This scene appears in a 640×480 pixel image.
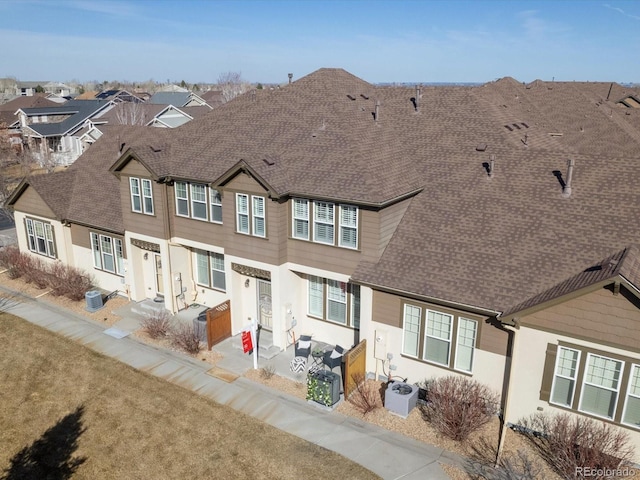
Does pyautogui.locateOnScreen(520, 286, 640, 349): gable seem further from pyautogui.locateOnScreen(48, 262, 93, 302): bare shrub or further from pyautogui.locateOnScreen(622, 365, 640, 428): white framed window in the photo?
pyautogui.locateOnScreen(48, 262, 93, 302): bare shrub

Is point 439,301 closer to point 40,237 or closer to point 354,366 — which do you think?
point 354,366

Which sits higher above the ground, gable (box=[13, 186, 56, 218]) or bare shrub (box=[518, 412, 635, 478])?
gable (box=[13, 186, 56, 218])

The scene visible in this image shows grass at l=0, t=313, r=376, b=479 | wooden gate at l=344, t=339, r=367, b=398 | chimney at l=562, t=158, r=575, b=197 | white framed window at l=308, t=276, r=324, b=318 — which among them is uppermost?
chimney at l=562, t=158, r=575, b=197

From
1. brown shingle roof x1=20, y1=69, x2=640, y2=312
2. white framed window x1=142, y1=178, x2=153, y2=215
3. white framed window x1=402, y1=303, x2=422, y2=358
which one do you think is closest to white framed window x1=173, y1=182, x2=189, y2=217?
brown shingle roof x1=20, y1=69, x2=640, y2=312

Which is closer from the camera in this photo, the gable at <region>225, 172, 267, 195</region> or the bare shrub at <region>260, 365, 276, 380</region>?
the bare shrub at <region>260, 365, 276, 380</region>

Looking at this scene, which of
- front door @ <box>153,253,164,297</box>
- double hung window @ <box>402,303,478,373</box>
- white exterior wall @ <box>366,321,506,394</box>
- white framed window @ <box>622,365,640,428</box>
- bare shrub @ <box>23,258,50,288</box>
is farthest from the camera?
bare shrub @ <box>23,258,50,288</box>

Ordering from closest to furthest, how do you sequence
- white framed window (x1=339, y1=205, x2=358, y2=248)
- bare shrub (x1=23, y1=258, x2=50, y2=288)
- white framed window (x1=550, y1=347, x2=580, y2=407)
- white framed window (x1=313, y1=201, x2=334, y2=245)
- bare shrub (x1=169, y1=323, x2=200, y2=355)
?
white framed window (x1=550, y1=347, x2=580, y2=407) < white framed window (x1=339, y1=205, x2=358, y2=248) < white framed window (x1=313, y1=201, x2=334, y2=245) < bare shrub (x1=169, y1=323, x2=200, y2=355) < bare shrub (x1=23, y1=258, x2=50, y2=288)
